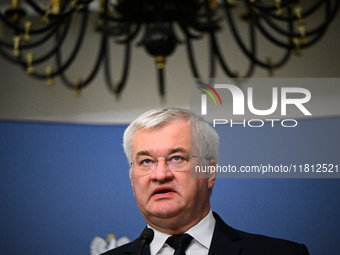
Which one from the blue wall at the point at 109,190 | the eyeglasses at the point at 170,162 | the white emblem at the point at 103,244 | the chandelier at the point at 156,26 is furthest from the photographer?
the white emblem at the point at 103,244

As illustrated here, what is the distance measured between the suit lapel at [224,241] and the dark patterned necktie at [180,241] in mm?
84

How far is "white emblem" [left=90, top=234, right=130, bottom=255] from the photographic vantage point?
→ 204 centimetres

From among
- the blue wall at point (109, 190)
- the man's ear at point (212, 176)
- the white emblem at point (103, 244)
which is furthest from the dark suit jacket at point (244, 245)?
the white emblem at point (103, 244)

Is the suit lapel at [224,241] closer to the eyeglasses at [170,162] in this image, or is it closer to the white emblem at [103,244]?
the eyeglasses at [170,162]

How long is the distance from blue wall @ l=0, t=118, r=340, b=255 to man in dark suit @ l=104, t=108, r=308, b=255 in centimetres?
27

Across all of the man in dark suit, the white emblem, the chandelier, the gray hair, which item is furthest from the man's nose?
the white emblem

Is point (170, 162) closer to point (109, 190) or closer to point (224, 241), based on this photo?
point (224, 241)

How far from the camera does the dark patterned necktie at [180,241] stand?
141 centimetres

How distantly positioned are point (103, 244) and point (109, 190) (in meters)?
0.27

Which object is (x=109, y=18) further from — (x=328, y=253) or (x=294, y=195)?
(x=328, y=253)

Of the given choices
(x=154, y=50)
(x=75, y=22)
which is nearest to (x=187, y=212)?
(x=154, y=50)

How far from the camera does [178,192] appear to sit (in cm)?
146

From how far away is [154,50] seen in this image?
1366 millimetres

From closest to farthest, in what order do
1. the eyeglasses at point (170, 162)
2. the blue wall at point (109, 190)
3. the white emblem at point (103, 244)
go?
the eyeglasses at point (170, 162) < the blue wall at point (109, 190) < the white emblem at point (103, 244)
